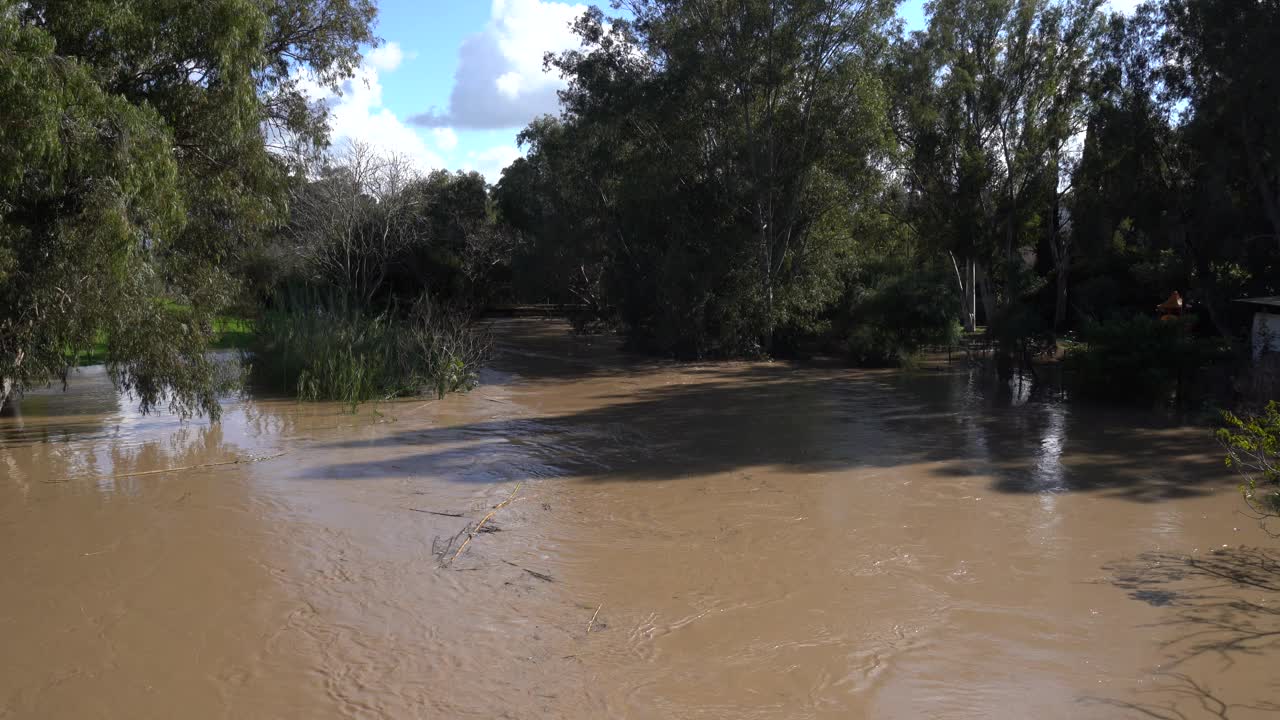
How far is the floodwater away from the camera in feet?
17.2

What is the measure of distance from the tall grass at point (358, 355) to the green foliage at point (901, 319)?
9213 mm

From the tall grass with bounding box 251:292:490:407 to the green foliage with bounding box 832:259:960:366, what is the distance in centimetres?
921

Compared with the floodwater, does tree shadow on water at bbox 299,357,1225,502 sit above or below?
above

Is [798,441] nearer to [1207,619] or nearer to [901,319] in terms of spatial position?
[1207,619]

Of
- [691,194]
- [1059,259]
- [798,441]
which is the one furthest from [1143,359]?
[1059,259]

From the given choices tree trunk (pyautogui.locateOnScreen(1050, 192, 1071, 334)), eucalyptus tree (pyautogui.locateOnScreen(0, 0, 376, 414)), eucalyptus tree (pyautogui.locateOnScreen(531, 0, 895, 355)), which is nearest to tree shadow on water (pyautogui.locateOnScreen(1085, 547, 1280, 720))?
eucalyptus tree (pyautogui.locateOnScreen(0, 0, 376, 414))

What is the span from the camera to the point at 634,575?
7.10 metres

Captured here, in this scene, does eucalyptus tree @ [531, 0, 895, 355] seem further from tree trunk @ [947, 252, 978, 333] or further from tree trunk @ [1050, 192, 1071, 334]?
tree trunk @ [947, 252, 978, 333]

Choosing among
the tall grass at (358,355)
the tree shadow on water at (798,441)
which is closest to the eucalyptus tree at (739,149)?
the tree shadow on water at (798,441)

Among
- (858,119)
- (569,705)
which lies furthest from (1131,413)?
(569,705)

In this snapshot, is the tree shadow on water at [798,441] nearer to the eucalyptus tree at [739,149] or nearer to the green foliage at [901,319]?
the green foliage at [901,319]

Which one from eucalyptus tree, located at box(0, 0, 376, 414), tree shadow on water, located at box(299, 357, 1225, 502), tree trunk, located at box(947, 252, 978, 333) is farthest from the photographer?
tree trunk, located at box(947, 252, 978, 333)

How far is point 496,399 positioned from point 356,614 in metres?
10.5

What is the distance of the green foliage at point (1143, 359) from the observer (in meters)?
14.1
